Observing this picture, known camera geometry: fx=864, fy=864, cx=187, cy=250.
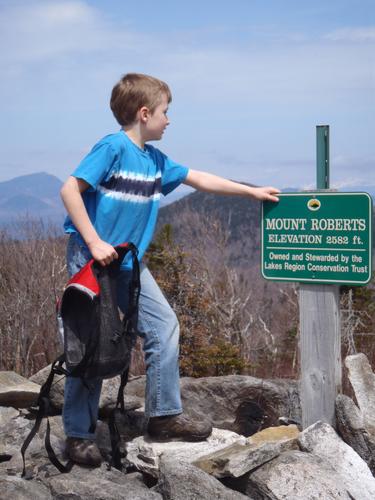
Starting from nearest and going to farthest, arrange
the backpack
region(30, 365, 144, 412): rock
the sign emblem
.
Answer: the backpack
the sign emblem
region(30, 365, 144, 412): rock

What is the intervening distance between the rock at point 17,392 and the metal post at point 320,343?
5.89 ft

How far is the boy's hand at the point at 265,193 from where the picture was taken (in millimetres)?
5164

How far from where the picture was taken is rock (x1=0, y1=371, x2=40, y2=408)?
18.6 feet

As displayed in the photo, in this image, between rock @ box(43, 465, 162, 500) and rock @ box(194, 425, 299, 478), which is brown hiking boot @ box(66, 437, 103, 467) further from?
rock @ box(194, 425, 299, 478)

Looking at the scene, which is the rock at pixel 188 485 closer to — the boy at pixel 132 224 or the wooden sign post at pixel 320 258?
the boy at pixel 132 224

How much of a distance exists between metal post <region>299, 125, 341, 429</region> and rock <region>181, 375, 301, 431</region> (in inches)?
29.3

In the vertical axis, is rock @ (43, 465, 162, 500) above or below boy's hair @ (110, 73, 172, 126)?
below


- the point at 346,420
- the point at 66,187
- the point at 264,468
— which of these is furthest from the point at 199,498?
the point at 66,187

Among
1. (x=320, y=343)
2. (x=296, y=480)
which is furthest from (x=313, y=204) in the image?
(x=296, y=480)

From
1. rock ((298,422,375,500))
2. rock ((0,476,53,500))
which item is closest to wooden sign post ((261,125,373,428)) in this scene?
rock ((298,422,375,500))

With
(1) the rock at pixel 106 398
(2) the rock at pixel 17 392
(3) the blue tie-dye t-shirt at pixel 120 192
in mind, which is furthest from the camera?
(2) the rock at pixel 17 392

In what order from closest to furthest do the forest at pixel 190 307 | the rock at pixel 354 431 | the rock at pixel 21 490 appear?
the rock at pixel 21 490
the rock at pixel 354 431
the forest at pixel 190 307

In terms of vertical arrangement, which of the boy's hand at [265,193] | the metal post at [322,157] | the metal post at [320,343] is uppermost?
the metal post at [322,157]

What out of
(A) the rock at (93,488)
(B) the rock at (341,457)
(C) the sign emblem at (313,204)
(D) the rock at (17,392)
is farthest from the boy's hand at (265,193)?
(D) the rock at (17,392)
